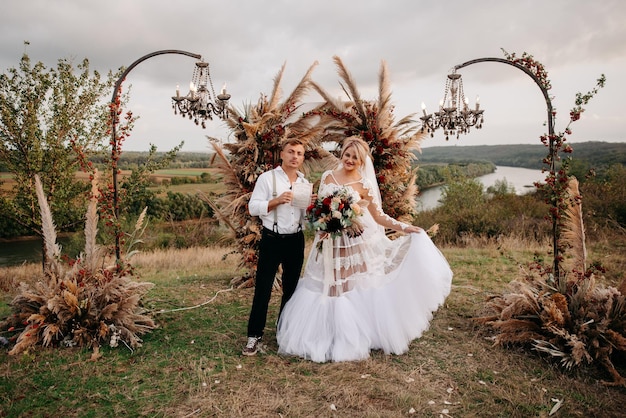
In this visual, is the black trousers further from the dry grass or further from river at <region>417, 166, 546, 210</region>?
river at <region>417, 166, 546, 210</region>

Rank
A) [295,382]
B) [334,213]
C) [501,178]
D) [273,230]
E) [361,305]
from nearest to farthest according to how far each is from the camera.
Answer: [295,382] → [334,213] → [273,230] → [361,305] → [501,178]

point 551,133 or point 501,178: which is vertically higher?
point 551,133

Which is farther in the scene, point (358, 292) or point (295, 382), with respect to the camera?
point (358, 292)

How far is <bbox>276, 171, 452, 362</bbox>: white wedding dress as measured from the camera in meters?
4.55

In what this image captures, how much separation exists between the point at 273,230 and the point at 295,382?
1.63 m

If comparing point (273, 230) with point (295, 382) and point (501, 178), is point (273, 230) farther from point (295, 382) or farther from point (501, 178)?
point (501, 178)

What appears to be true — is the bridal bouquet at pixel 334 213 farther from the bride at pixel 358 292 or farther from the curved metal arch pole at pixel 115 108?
the curved metal arch pole at pixel 115 108

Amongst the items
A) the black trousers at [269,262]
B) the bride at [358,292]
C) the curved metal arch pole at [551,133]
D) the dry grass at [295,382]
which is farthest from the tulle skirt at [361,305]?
the curved metal arch pole at [551,133]

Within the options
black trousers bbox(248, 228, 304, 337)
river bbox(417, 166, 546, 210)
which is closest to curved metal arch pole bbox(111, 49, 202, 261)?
black trousers bbox(248, 228, 304, 337)

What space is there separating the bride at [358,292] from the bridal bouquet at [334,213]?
12 cm

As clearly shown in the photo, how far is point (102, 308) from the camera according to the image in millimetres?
5031

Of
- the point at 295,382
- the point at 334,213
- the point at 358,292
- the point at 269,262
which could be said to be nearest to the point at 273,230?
the point at 269,262

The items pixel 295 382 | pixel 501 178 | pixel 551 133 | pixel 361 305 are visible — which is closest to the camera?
pixel 295 382

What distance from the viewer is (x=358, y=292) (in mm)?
4789
